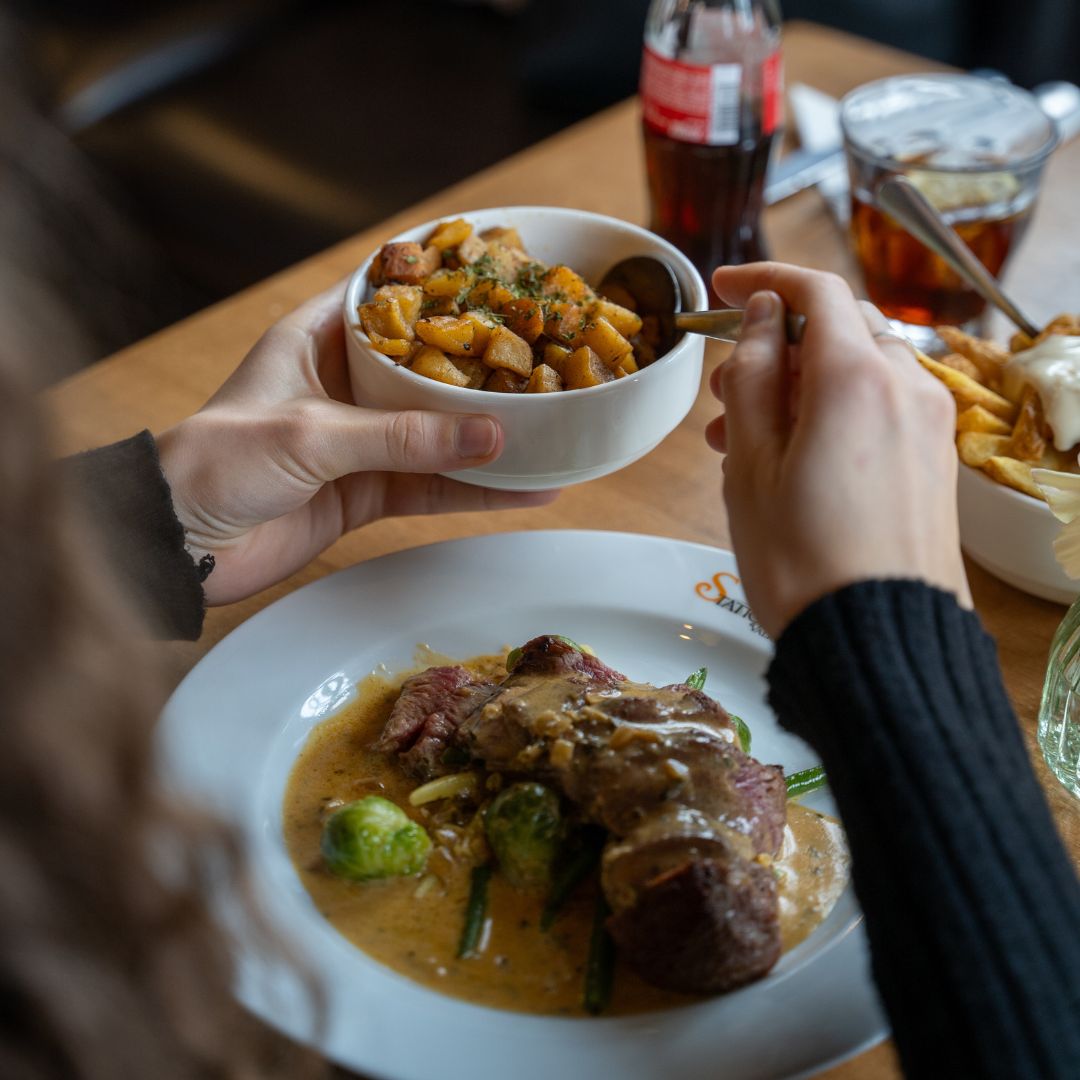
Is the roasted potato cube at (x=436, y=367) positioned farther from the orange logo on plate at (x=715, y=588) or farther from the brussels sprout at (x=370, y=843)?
the brussels sprout at (x=370, y=843)

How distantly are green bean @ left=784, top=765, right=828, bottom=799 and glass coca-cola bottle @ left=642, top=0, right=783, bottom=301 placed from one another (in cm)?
119

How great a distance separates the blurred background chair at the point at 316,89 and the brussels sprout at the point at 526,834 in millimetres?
2693

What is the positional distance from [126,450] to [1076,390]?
1176mm

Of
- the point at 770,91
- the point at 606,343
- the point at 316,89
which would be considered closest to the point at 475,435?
the point at 606,343

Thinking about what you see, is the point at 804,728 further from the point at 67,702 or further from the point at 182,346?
the point at 182,346

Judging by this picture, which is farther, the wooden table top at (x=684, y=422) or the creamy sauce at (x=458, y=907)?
the wooden table top at (x=684, y=422)

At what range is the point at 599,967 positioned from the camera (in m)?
1.14

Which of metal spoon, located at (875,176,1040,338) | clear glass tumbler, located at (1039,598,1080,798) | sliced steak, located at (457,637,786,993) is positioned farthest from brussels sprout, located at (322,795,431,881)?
metal spoon, located at (875,176,1040,338)

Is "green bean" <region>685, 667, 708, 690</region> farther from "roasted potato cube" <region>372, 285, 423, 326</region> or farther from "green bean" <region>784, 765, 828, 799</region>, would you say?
"roasted potato cube" <region>372, 285, 423, 326</region>

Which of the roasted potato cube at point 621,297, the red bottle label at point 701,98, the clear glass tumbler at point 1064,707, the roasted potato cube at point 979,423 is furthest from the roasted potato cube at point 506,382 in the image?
the red bottle label at point 701,98

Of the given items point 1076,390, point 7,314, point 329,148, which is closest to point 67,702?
point 7,314

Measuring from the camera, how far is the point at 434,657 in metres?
1.51

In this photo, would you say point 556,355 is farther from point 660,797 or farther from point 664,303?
point 660,797

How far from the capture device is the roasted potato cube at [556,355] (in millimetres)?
1508
